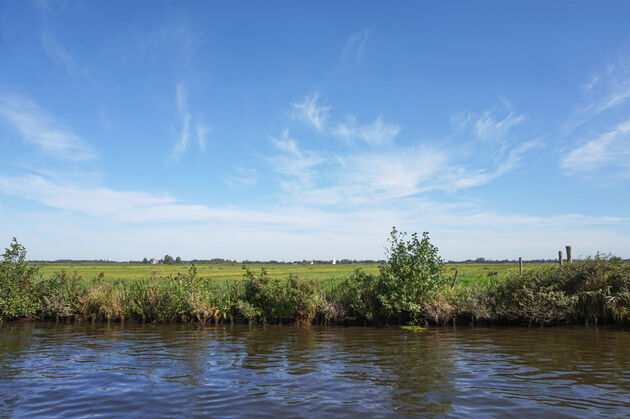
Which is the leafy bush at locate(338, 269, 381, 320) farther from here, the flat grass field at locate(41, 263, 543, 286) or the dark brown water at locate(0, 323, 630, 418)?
the flat grass field at locate(41, 263, 543, 286)

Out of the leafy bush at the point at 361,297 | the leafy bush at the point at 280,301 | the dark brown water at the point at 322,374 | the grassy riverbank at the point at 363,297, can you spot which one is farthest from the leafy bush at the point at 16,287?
the leafy bush at the point at 361,297

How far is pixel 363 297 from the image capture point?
23938 millimetres

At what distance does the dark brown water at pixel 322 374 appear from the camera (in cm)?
1004

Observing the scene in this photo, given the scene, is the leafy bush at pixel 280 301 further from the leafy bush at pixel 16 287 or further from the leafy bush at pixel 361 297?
the leafy bush at pixel 16 287

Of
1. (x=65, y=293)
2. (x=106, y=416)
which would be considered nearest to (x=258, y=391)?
(x=106, y=416)

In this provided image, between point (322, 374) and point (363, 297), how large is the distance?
1110 cm

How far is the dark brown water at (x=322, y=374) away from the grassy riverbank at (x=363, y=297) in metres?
1.43

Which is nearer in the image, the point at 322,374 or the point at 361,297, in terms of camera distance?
the point at 322,374

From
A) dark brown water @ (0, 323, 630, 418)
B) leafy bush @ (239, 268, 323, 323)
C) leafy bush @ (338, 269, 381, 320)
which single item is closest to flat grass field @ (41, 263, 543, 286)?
leafy bush @ (239, 268, 323, 323)

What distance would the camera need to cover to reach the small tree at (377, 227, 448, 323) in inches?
891

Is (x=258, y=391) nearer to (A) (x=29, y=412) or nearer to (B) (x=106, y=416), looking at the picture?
(B) (x=106, y=416)

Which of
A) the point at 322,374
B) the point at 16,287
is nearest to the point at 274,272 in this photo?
the point at 16,287

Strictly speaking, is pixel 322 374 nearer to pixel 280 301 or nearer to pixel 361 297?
pixel 361 297

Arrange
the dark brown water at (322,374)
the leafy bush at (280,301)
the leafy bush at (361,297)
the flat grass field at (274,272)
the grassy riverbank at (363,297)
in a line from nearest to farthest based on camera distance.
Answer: the dark brown water at (322,374) → the grassy riverbank at (363,297) → the leafy bush at (361,297) → the leafy bush at (280,301) → the flat grass field at (274,272)
